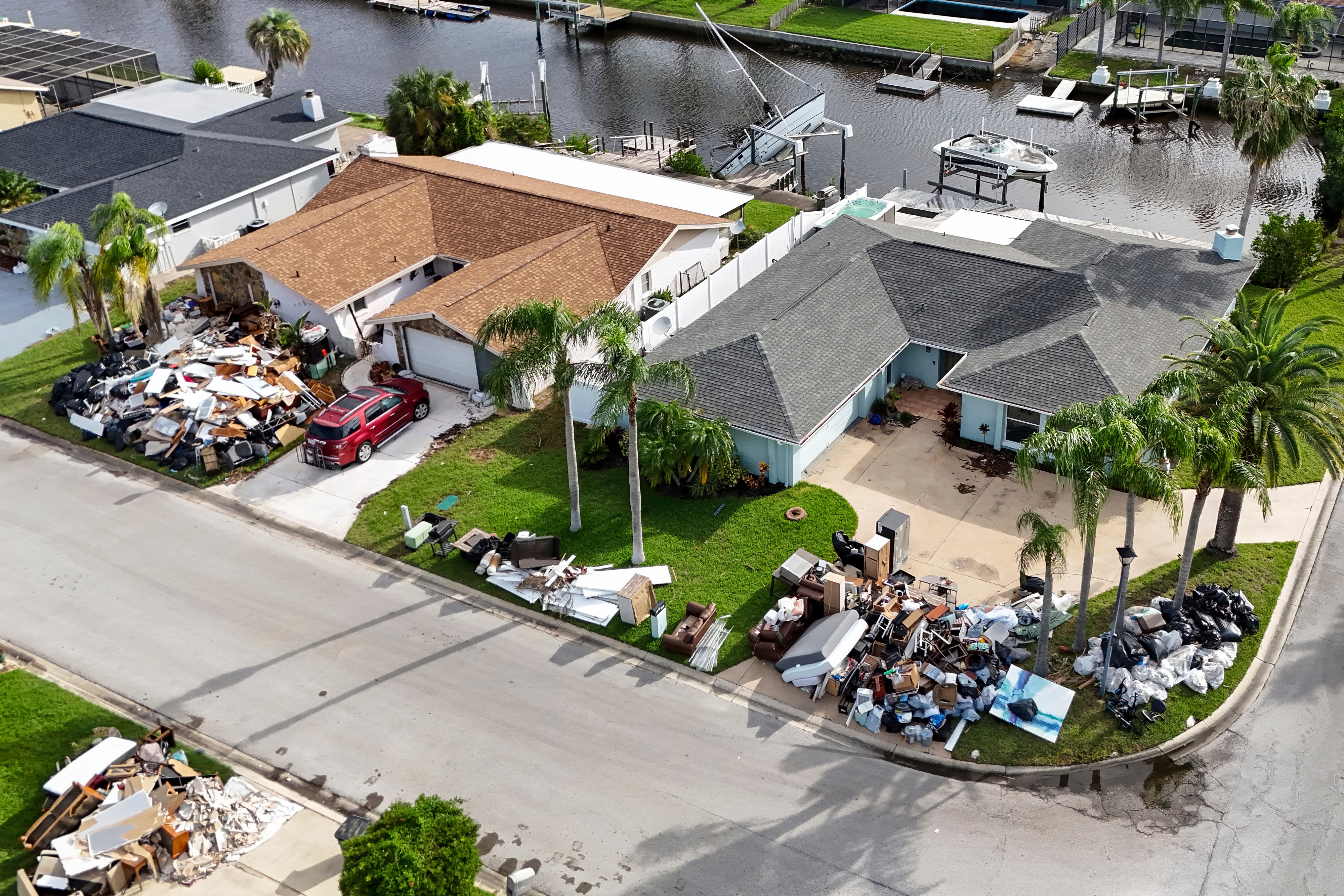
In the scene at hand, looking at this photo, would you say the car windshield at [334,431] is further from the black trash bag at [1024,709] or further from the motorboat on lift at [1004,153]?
the motorboat on lift at [1004,153]

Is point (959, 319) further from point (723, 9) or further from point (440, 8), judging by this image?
point (440, 8)

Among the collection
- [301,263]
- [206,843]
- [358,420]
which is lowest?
[206,843]

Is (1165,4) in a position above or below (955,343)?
above

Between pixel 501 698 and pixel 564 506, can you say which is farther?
pixel 564 506

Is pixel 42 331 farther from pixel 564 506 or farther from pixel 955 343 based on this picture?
pixel 955 343

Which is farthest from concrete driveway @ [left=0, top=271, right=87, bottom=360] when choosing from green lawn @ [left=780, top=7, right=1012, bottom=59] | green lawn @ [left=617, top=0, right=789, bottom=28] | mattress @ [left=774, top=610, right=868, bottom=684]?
green lawn @ [left=780, top=7, right=1012, bottom=59]

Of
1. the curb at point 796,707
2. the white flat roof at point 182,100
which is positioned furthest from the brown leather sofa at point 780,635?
the white flat roof at point 182,100

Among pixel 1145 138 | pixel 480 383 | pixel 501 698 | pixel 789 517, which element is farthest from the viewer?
pixel 1145 138

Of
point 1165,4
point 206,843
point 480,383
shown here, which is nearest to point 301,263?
point 480,383
